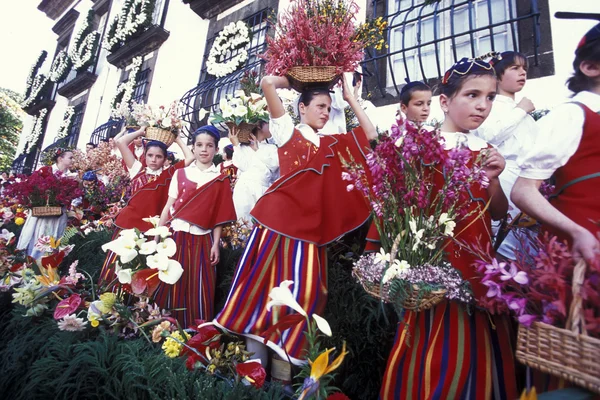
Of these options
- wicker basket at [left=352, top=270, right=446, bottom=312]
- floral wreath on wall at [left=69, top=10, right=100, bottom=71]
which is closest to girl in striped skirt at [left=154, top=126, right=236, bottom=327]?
wicker basket at [left=352, top=270, right=446, bottom=312]

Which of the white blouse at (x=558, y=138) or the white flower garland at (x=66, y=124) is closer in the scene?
the white blouse at (x=558, y=138)

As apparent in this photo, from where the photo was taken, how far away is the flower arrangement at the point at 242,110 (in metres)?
3.22

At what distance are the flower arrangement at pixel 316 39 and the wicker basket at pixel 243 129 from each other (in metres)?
0.92

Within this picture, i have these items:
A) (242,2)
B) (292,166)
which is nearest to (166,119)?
(292,166)

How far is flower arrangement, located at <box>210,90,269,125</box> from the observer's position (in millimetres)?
3223

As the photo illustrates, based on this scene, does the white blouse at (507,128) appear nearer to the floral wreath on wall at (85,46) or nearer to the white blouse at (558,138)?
the white blouse at (558,138)

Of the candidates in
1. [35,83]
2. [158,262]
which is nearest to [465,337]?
[158,262]

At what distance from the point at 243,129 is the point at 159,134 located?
124cm

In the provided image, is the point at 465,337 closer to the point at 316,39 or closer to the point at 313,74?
the point at 313,74

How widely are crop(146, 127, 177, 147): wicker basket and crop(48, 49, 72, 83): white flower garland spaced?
1590 centimetres

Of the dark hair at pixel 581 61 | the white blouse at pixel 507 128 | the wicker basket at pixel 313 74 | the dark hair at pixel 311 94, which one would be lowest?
the dark hair at pixel 581 61

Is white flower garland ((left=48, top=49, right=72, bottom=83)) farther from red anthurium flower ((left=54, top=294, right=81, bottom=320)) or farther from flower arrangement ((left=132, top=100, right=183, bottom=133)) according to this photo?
red anthurium flower ((left=54, top=294, right=81, bottom=320))

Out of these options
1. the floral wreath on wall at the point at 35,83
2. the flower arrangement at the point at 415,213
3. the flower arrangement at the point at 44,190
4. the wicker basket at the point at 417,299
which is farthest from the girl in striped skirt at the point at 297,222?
the floral wreath on wall at the point at 35,83

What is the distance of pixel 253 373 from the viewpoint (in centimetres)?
160
